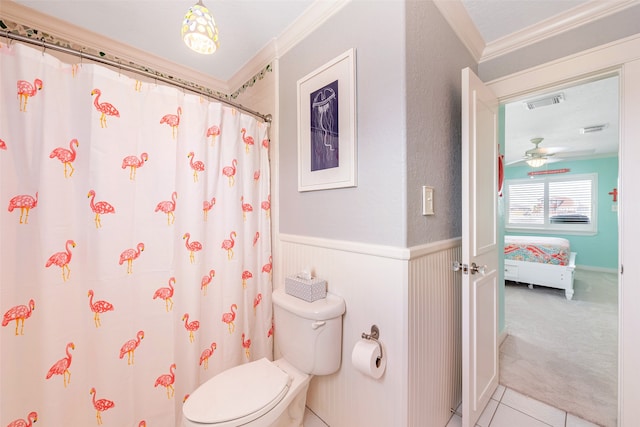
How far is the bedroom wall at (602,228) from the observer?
479 cm

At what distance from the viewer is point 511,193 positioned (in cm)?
591

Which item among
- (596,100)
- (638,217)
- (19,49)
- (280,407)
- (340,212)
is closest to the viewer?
(19,49)

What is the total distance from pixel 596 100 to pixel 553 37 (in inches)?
74.3

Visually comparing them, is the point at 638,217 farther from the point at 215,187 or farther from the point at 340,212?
the point at 215,187

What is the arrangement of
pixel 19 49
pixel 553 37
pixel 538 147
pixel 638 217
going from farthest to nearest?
pixel 538 147, pixel 553 37, pixel 638 217, pixel 19 49

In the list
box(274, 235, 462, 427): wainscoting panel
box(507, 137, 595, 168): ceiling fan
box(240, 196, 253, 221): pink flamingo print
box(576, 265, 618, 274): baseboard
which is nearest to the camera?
box(274, 235, 462, 427): wainscoting panel

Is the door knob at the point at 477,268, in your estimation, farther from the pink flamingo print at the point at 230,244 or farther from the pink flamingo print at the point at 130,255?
the pink flamingo print at the point at 130,255

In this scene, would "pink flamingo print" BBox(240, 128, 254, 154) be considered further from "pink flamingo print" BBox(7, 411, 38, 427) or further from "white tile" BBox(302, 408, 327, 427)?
"white tile" BBox(302, 408, 327, 427)

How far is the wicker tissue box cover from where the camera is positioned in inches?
50.5

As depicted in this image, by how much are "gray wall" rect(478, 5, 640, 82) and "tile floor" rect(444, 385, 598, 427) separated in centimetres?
211

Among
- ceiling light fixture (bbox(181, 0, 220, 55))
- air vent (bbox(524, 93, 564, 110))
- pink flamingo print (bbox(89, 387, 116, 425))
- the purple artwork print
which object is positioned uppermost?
air vent (bbox(524, 93, 564, 110))

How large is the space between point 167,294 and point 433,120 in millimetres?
1669

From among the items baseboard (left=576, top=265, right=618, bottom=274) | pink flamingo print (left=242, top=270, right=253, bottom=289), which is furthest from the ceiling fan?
pink flamingo print (left=242, top=270, right=253, bottom=289)

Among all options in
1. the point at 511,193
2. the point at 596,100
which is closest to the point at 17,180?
the point at 596,100
